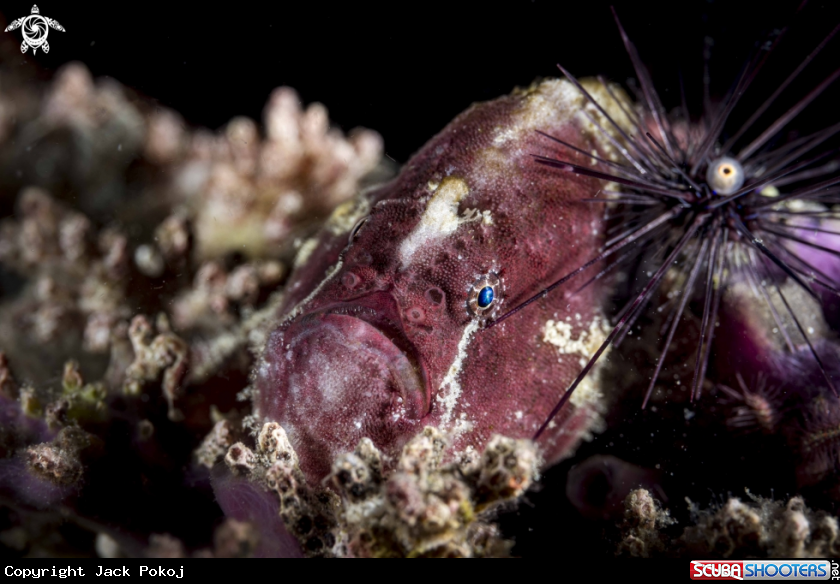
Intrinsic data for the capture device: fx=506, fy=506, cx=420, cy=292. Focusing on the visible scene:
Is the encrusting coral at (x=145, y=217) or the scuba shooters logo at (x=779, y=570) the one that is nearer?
the scuba shooters logo at (x=779, y=570)

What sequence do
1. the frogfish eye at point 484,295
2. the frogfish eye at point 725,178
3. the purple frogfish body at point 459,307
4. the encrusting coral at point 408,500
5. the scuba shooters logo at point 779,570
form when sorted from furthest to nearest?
the frogfish eye at point 725,178 < the frogfish eye at point 484,295 < the purple frogfish body at point 459,307 < the scuba shooters logo at point 779,570 < the encrusting coral at point 408,500

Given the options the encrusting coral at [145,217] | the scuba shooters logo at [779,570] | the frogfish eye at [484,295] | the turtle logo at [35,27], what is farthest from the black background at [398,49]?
the scuba shooters logo at [779,570]

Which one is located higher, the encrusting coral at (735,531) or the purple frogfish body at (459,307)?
the purple frogfish body at (459,307)

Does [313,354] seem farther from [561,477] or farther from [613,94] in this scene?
[613,94]

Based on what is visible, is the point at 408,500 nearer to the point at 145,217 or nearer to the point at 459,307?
the point at 459,307

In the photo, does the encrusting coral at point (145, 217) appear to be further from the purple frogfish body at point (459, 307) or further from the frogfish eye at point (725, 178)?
the frogfish eye at point (725, 178)

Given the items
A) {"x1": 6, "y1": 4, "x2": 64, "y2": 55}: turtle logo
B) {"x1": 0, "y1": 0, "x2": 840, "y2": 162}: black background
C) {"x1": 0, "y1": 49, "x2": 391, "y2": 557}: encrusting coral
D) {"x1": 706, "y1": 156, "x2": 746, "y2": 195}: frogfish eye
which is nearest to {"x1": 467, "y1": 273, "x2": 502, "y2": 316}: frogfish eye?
{"x1": 706, "y1": 156, "x2": 746, "y2": 195}: frogfish eye
